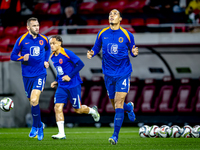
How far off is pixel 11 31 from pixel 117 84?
35.1 ft

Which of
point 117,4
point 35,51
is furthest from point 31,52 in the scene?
point 117,4

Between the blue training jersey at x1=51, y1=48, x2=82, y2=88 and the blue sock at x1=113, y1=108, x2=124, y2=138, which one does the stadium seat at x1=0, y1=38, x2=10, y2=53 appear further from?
the blue sock at x1=113, y1=108, x2=124, y2=138

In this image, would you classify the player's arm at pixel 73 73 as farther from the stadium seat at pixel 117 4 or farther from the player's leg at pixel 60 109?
the stadium seat at pixel 117 4

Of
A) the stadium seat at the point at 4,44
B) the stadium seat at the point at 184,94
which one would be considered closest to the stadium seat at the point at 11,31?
the stadium seat at the point at 4,44

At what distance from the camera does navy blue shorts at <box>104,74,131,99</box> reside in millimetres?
7484

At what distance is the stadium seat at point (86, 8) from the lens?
60.2ft

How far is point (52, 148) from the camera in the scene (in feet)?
22.2

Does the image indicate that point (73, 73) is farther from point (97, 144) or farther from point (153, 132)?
point (153, 132)

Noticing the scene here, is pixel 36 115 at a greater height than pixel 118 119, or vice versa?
pixel 118 119

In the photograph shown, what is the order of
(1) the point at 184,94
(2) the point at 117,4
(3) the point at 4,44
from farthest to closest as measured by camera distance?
(2) the point at 117,4 < (3) the point at 4,44 < (1) the point at 184,94

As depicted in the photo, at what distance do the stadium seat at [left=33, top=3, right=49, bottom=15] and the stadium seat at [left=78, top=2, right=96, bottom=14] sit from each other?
163 centimetres

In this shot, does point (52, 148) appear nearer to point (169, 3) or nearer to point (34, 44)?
point (34, 44)

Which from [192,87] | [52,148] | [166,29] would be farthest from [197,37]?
[52,148]

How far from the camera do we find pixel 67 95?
873 cm
